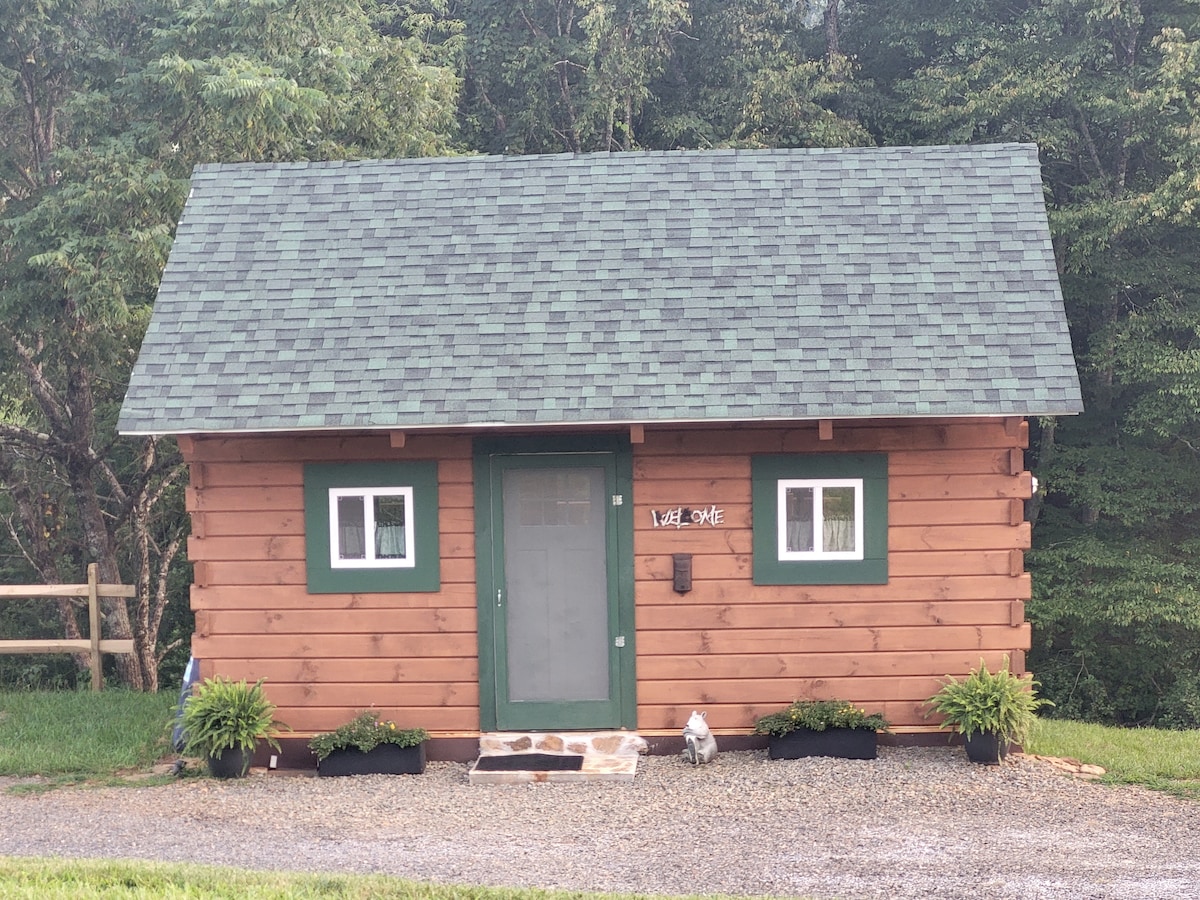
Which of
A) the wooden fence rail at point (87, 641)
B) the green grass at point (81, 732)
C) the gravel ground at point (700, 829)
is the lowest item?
the gravel ground at point (700, 829)

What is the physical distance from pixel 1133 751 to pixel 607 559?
4.48m

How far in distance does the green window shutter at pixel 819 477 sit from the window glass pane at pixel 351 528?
9.97 feet

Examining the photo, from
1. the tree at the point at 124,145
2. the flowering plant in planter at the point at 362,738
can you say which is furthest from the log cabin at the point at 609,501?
the tree at the point at 124,145

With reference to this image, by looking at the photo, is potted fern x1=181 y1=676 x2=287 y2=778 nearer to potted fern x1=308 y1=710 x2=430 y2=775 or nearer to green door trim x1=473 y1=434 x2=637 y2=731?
potted fern x1=308 y1=710 x2=430 y2=775

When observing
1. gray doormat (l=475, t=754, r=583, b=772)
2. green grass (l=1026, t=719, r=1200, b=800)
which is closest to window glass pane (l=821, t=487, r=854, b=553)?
green grass (l=1026, t=719, r=1200, b=800)

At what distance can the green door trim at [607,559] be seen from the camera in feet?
34.2

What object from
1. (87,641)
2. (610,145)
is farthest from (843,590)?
(610,145)

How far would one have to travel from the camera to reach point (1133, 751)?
1078 centimetres

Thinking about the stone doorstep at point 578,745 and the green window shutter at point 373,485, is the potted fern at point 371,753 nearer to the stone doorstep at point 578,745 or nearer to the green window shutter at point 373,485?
the stone doorstep at point 578,745

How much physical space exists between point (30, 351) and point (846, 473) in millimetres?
12112

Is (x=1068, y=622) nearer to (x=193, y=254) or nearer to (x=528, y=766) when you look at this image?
(x=528, y=766)

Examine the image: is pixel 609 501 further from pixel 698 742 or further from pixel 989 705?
pixel 989 705

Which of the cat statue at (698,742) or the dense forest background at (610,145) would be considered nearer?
the cat statue at (698,742)

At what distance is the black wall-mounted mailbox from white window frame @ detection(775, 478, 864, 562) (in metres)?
0.72
